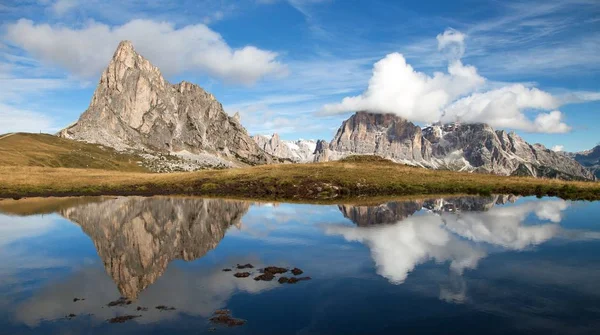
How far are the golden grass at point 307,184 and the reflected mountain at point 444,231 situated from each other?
17.0 metres

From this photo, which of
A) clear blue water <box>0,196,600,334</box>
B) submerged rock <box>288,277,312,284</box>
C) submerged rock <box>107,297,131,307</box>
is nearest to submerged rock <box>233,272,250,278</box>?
clear blue water <box>0,196,600,334</box>

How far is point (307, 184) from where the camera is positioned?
261 ft

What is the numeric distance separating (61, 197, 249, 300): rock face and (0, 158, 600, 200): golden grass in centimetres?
1652

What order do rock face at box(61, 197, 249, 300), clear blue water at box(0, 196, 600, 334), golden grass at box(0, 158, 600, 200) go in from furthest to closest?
golden grass at box(0, 158, 600, 200) < rock face at box(61, 197, 249, 300) < clear blue water at box(0, 196, 600, 334)

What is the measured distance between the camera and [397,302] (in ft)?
69.5

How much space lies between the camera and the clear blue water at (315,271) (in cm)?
1903

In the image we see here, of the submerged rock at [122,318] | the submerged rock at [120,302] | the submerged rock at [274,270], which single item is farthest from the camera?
the submerged rock at [274,270]

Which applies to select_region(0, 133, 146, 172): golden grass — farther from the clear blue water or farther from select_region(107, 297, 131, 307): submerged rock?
select_region(107, 297, 131, 307): submerged rock

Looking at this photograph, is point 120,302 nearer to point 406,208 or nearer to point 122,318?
point 122,318

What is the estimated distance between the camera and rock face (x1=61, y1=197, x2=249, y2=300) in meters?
28.0

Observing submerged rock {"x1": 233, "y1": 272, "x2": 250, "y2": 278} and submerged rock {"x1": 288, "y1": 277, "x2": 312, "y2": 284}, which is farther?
submerged rock {"x1": 233, "y1": 272, "x2": 250, "y2": 278}

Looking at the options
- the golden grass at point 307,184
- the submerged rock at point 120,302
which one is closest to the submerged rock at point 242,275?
the submerged rock at point 120,302

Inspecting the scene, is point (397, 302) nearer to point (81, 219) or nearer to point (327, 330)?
point (327, 330)

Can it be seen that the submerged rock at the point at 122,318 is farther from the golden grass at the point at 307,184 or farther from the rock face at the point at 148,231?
the golden grass at the point at 307,184
